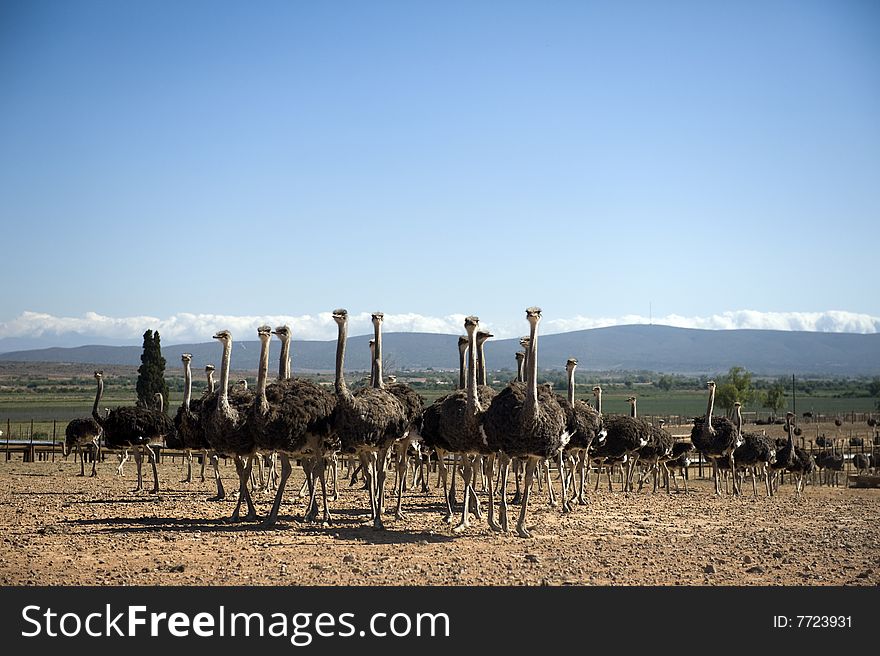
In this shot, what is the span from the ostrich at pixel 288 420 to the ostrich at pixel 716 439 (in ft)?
45.4

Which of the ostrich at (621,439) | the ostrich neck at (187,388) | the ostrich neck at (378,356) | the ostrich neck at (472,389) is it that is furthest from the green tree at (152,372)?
the ostrich neck at (472,389)

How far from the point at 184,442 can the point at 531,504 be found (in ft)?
22.2

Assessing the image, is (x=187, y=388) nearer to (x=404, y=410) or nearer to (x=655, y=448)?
(x=404, y=410)

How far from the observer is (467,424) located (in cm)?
1470

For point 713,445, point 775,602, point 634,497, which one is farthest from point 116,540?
point 713,445

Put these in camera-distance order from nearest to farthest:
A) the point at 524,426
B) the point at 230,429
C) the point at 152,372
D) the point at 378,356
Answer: the point at 524,426
the point at 230,429
the point at 378,356
the point at 152,372

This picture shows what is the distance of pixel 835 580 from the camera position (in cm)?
1095

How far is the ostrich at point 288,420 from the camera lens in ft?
47.8

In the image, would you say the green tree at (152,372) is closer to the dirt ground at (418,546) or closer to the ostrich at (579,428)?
the dirt ground at (418,546)

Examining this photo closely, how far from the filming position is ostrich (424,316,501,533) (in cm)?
1466

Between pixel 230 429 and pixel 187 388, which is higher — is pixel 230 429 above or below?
below

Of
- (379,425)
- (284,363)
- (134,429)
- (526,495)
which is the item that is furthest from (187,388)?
(526,495)

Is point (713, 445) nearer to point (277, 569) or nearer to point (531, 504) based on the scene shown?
point (531, 504)

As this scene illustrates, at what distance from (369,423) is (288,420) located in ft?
3.81
